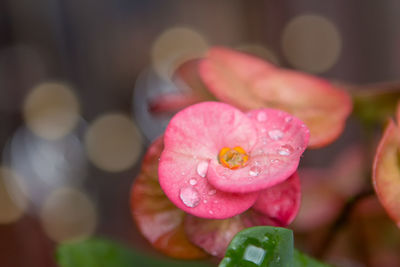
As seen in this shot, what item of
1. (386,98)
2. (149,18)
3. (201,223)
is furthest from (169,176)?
(149,18)

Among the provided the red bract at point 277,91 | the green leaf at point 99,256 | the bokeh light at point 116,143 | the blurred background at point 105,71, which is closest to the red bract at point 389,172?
the red bract at point 277,91

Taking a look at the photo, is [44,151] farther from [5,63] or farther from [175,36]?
[175,36]

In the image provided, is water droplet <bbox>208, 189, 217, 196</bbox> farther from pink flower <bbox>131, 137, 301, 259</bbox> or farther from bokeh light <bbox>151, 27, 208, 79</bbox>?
bokeh light <bbox>151, 27, 208, 79</bbox>

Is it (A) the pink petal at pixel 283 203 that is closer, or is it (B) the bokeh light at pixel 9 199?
(A) the pink petal at pixel 283 203

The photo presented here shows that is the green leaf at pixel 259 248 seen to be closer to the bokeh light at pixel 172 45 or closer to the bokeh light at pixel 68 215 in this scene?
the bokeh light at pixel 68 215

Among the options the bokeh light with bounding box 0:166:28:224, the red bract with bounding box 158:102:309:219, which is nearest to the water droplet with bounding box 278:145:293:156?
the red bract with bounding box 158:102:309:219

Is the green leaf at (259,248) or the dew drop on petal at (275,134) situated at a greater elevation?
the dew drop on petal at (275,134)
